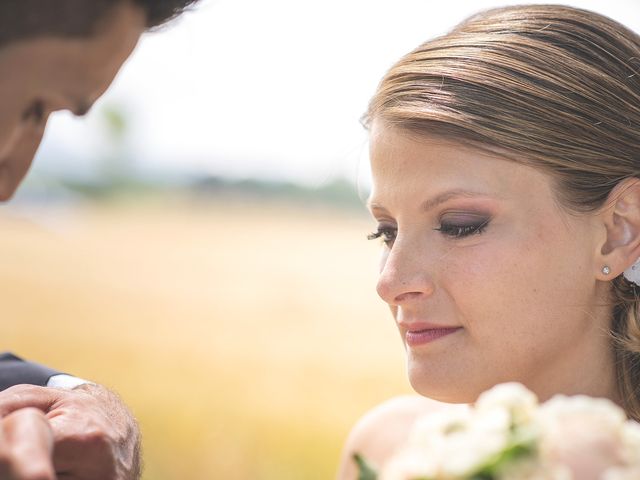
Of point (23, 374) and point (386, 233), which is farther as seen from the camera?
point (386, 233)

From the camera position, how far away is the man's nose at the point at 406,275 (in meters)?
1.76

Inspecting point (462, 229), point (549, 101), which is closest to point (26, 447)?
point (462, 229)

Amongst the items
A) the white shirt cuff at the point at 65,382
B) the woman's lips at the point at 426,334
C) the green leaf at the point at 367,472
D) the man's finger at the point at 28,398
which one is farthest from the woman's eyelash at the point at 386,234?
the green leaf at the point at 367,472

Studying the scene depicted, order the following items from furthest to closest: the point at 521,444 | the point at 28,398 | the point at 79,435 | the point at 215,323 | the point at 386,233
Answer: the point at 215,323, the point at 386,233, the point at 28,398, the point at 79,435, the point at 521,444

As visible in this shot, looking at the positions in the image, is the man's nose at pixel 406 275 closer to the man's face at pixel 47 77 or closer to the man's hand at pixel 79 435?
the man's hand at pixel 79 435

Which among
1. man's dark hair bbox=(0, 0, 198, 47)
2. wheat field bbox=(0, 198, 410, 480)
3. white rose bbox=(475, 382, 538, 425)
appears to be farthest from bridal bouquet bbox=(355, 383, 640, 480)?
wheat field bbox=(0, 198, 410, 480)

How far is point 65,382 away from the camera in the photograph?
1680mm

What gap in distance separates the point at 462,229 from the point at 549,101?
37 cm

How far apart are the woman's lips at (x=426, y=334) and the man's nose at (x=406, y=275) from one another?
0.09 m

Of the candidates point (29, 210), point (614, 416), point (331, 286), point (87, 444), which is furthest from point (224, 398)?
point (29, 210)

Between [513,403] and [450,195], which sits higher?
[450,195]

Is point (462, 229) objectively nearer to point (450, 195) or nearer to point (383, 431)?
point (450, 195)

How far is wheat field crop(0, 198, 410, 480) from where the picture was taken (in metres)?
5.41

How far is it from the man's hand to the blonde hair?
0.98 m
